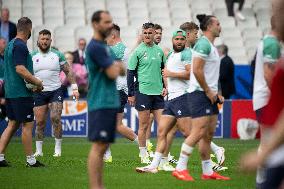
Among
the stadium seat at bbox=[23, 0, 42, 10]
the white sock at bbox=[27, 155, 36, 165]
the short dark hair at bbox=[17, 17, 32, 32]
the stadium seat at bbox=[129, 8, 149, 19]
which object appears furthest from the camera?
the stadium seat at bbox=[129, 8, 149, 19]

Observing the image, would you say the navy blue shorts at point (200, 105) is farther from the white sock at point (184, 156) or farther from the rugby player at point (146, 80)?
the rugby player at point (146, 80)

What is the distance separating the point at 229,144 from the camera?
2267 centimetres

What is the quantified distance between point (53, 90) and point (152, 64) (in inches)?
99.7

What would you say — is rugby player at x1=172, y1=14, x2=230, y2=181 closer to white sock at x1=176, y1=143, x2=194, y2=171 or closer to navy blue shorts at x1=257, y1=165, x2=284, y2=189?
white sock at x1=176, y1=143, x2=194, y2=171

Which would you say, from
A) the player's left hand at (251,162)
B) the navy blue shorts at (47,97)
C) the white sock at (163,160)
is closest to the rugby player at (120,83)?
the navy blue shorts at (47,97)

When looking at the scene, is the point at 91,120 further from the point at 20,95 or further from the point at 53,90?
the point at 53,90

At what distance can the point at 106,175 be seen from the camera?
1440 centimetres

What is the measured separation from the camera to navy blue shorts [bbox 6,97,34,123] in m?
15.4

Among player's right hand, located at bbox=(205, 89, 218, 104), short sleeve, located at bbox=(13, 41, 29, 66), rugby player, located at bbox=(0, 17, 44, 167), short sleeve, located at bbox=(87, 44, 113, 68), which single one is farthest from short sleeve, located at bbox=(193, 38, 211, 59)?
short sleeve, located at bbox=(13, 41, 29, 66)

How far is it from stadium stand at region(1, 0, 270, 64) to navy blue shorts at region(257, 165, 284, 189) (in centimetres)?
2392

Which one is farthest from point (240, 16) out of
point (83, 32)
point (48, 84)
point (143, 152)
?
point (143, 152)

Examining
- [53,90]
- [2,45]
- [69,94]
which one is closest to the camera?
[53,90]

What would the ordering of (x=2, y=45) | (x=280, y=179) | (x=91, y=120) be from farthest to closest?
(x=2, y=45)
(x=91, y=120)
(x=280, y=179)

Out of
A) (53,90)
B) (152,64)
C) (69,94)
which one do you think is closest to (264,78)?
(152,64)
